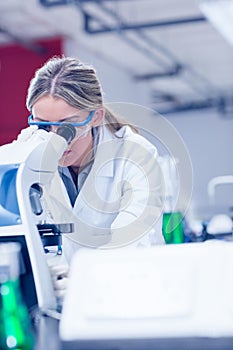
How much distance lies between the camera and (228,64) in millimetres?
8672

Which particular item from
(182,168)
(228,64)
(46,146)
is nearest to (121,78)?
(228,64)

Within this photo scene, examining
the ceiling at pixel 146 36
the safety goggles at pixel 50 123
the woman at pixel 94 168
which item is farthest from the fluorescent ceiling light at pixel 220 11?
the safety goggles at pixel 50 123

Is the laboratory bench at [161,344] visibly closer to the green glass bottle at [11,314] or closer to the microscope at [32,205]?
the green glass bottle at [11,314]

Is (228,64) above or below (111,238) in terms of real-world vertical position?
above

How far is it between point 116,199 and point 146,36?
16.4ft

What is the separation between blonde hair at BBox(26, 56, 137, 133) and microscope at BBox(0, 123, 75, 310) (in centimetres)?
29

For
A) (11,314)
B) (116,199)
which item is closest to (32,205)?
(11,314)

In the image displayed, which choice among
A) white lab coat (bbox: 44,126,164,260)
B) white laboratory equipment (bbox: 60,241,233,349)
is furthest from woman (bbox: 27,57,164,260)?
white laboratory equipment (bbox: 60,241,233,349)

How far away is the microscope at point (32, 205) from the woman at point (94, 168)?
14cm

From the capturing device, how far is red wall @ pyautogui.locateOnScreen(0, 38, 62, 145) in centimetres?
644

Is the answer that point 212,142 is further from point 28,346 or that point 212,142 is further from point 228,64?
point 28,346

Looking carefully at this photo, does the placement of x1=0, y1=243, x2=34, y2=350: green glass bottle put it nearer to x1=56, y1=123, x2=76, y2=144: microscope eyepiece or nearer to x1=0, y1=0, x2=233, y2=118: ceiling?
x1=56, y1=123, x2=76, y2=144: microscope eyepiece

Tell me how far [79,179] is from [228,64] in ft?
23.6

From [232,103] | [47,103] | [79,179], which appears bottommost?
[79,179]
